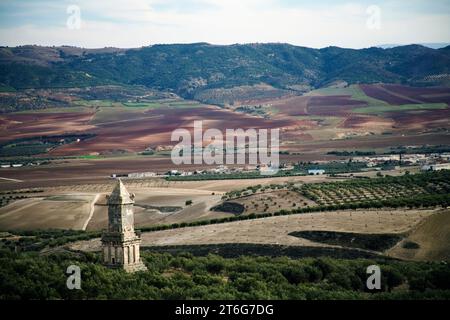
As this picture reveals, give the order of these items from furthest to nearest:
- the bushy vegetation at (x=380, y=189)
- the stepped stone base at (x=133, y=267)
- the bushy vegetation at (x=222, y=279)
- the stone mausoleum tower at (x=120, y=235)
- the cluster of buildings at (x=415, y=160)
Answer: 1. the cluster of buildings at (x=415, y=160)
2. the bushy vegetation at (x=380, y=189)
3. the stepped stone base at (x=133, y=267)
4. the stone mausoleum tower at (x=120, y=235)
5. the bushy vegetation at (x=222, y=279)

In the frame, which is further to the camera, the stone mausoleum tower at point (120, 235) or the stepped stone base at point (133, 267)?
the stepped stone base at point (133, 267)

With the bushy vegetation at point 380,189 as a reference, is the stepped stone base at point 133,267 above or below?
above

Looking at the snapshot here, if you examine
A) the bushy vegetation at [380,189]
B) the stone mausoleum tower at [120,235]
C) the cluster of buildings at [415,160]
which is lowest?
the cluster of buildings at [415,160]

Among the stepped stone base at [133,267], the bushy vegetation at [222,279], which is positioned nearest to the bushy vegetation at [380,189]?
the bushy vegetation at [222,279]

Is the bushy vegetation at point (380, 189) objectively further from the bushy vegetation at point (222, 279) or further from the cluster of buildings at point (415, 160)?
the bushy vegetation at point (222, 279)

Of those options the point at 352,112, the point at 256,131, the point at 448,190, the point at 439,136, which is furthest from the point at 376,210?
the point at 352,112

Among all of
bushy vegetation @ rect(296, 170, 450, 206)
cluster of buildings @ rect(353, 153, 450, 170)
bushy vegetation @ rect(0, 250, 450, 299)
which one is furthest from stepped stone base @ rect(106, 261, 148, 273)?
cluster of buildings @ rect(353, 153, 450, 170)

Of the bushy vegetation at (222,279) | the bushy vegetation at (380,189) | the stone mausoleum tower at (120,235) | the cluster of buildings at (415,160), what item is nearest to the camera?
the bushy vegetation at (222,279)
